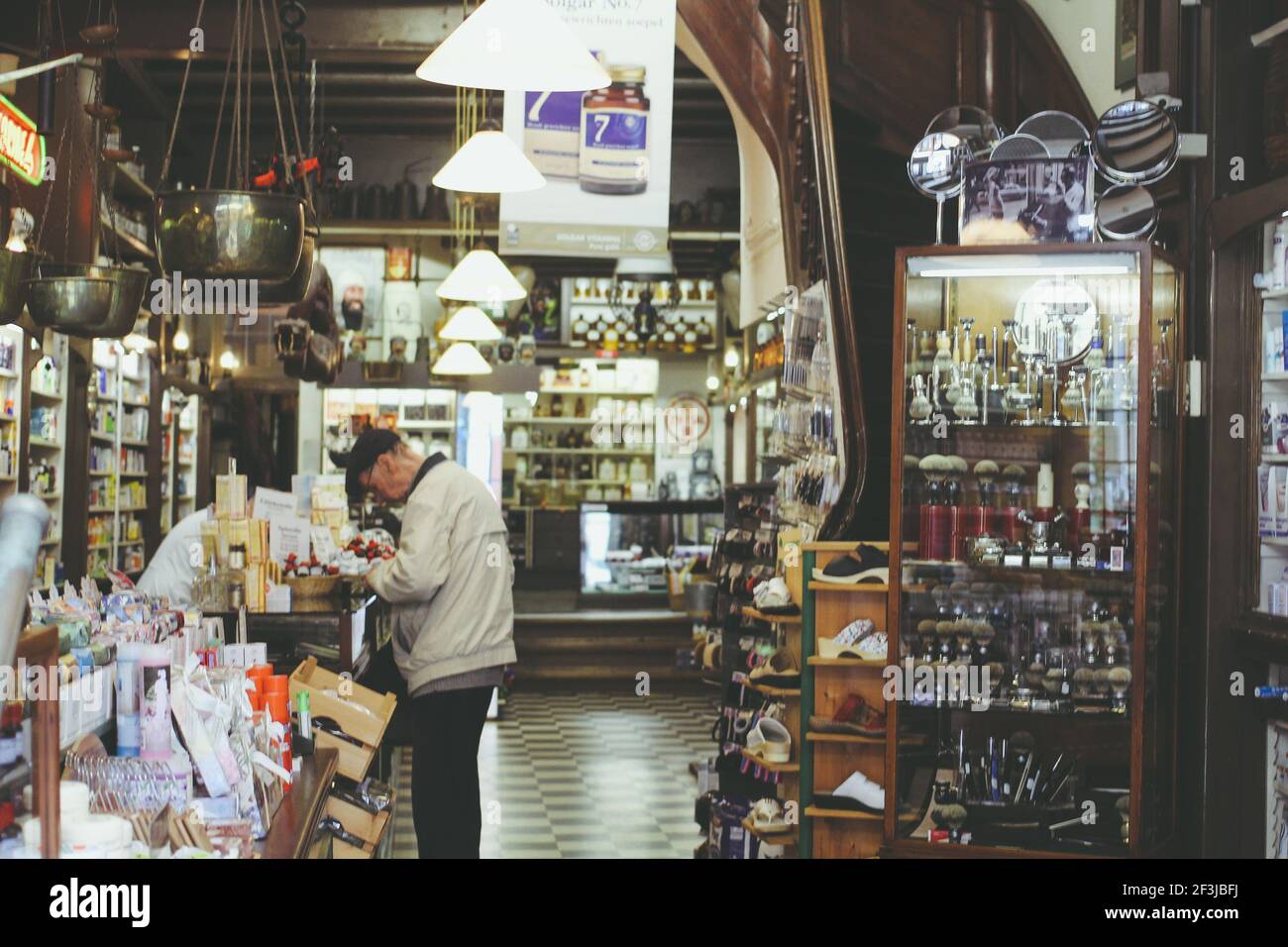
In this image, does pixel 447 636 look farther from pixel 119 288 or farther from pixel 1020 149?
pixel 1020 149

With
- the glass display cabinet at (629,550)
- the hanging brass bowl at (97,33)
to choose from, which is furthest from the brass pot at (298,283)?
the glass display cabinet at (629,550)

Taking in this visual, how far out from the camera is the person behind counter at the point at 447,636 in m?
4.80

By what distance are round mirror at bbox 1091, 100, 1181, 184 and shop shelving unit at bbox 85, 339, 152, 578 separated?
26.2ft

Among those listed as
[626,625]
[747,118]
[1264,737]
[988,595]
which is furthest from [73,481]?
[1264,737]

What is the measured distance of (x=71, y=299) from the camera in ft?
13.3

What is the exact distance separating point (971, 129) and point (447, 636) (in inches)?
106

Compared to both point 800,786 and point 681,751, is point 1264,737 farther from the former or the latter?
point 681,751

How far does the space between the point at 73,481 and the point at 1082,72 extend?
7.55 metres

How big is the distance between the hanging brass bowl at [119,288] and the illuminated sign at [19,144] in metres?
0.41

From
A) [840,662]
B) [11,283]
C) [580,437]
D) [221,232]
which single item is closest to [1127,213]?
[840,662]

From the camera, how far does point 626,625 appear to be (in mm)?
11820

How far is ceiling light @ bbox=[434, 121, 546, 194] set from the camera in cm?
419

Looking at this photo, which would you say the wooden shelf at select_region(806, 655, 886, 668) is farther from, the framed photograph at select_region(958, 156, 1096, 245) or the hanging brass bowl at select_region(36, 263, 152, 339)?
the hanging brass bowl at select_region(36, 263, 152, 339)

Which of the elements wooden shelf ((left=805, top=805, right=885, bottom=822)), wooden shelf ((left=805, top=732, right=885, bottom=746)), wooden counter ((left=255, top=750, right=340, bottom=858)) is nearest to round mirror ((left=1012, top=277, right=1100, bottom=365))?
wooden shelf ((left=805, top=732, right=885, bottom=746))
